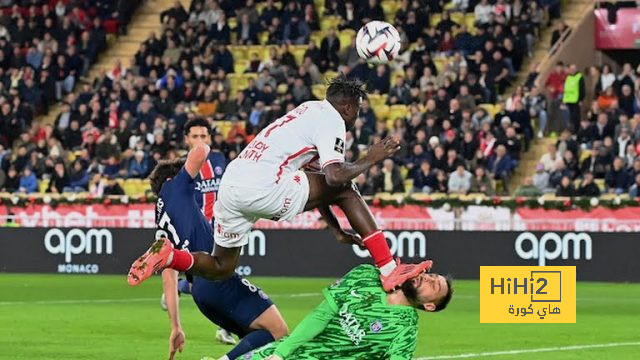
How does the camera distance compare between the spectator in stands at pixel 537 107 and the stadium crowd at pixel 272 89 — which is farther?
the spectator in stands at pixel 537 107

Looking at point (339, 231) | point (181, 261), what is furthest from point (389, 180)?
point (181, 261)

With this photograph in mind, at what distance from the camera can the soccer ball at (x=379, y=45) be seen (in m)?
16.2

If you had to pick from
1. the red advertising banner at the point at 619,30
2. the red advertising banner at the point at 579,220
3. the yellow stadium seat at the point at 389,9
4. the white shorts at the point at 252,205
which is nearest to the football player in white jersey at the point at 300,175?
the white shorts at the point at 252,205

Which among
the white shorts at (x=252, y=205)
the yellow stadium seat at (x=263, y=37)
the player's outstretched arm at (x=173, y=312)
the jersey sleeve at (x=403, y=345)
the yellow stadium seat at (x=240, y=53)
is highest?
the white shorts at (x=252, y=205)

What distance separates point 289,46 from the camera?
123 feet

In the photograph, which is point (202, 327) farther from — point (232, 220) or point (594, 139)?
point (594, 139)

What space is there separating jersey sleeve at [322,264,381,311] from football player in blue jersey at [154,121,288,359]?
4.50ft

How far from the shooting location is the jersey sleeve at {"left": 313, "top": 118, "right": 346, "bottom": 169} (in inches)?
457

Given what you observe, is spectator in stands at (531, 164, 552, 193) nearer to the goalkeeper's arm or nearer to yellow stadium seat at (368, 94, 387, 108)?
yellow stadium seat at (368, 94, 387, 108)

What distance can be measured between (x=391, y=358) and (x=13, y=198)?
2282 centimetres

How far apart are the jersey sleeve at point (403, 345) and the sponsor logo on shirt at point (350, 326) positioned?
Result: 0.76ft

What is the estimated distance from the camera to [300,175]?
39.2 feet

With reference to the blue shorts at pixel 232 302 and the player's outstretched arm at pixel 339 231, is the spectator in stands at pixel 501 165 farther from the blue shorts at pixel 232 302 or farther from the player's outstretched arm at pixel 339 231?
the blue shorts at pixel 232 302

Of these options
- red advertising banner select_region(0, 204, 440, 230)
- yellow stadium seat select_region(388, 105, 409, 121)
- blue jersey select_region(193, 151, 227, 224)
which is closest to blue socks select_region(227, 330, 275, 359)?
blue jersey select_region(193, 151, 227, 224)
